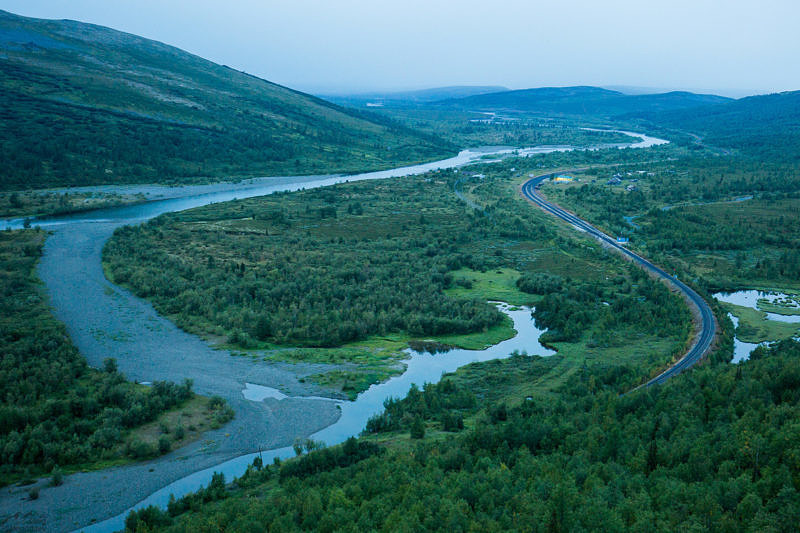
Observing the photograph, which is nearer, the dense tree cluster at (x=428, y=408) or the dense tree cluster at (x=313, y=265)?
the dense tree cluster at (x=428, y=408)

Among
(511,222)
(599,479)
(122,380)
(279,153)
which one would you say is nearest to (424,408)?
(599,479)

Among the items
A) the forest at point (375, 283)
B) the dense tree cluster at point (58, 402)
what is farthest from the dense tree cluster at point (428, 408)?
the dense tree cluster at point (58, 402)

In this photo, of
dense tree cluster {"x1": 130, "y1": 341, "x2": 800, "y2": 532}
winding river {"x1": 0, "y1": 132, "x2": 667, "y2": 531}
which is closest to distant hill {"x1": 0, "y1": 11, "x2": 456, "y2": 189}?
winding river {"x1": 0, "y1": 132, "x2": 667, "y2": 531}

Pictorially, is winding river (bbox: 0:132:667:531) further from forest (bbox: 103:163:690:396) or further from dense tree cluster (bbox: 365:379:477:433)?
forest (bbox: 103:163:690:396)

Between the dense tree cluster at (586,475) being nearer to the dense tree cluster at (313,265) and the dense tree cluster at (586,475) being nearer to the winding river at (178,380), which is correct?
the winding river at (178,380)

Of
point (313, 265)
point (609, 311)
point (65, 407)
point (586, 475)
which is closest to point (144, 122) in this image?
point (313, 265)

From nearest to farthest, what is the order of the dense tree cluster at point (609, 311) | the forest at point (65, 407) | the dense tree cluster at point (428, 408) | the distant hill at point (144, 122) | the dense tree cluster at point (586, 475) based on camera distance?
the dense tree cluster at point (586, 475), the forest at point (65, 407), the dense tree cluster at point (428, 408), the dense tree cluster at point (609, 311), the distant hill at point (144, 122)

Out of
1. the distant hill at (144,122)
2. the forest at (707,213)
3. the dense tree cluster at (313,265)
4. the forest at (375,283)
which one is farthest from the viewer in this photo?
the distant hill at (144,122)

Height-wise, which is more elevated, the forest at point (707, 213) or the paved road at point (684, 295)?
the forest at point (707, 213)

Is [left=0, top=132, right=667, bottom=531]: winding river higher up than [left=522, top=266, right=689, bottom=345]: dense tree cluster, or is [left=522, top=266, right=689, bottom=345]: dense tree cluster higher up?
[left=522, top=266, right=689, bottom=345]: dense tree cluster
